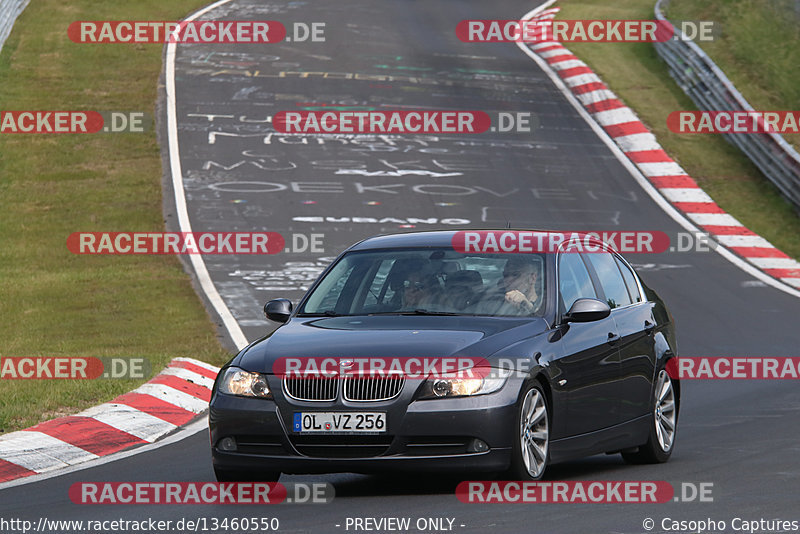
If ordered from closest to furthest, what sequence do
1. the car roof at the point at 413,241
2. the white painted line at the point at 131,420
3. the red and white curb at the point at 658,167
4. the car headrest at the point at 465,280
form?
the car headrest at the point at 465,280 → the car roof at the point at 413,241 → the white painted line at the point at 131,420 → the red and white curb at the point at 658,167

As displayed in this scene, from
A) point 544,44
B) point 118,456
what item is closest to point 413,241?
point 118,456

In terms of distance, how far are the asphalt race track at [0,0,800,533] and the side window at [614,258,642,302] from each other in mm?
1138

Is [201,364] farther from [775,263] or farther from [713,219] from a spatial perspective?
[713,219]

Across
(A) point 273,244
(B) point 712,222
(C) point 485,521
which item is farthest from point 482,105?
(C) point 485,521

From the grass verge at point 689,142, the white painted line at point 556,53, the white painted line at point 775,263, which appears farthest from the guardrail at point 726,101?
the white painted line at point 775,263

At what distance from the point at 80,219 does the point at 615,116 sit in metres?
11.8

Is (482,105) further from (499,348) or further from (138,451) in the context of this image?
(499,348)

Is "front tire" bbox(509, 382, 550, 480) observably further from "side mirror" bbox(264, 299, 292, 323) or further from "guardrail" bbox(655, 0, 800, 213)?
"guardrail" bbox(655, 0, 800, 213)

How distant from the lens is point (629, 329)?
982cm

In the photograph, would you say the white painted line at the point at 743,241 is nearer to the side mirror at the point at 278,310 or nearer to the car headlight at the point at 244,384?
the side mirror at the point at 278,310

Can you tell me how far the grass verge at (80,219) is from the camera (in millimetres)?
15523

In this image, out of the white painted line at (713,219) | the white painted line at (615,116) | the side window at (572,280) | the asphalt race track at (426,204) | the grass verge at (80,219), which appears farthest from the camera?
the white painted line at (615,116)

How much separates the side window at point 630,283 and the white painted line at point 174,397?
13.5ft

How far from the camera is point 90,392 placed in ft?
41.7
